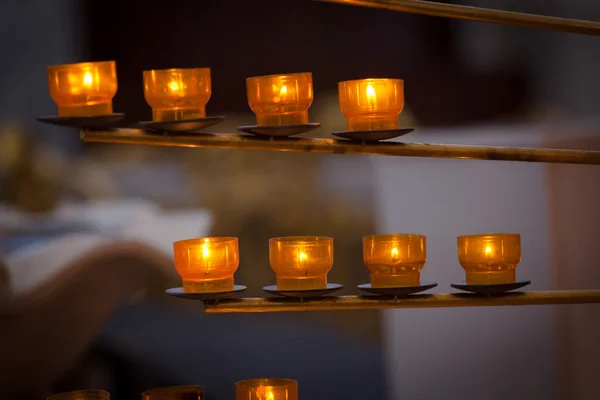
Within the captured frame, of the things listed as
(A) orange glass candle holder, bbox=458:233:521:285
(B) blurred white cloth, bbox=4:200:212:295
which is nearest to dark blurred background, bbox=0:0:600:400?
(B) blurred white cloth, bbox=4:200:212:295

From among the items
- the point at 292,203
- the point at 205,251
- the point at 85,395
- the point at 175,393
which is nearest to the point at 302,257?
the point at 205,251

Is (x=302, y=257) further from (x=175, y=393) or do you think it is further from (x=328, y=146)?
(x=175, y=393)

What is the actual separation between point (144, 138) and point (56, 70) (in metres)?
0.21

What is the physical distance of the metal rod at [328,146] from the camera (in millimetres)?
1900

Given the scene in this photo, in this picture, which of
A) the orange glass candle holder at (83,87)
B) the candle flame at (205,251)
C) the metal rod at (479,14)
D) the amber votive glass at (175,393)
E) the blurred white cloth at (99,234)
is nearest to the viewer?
the orange glass candle holder at (83,87)

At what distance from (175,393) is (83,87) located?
0.77 meters

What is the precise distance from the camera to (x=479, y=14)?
85.4 inches

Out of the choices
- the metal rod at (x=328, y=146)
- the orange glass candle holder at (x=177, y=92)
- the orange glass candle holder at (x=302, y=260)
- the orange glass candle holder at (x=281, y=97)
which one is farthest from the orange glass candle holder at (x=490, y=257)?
the orange glass candle holder at (x=177, y=92)

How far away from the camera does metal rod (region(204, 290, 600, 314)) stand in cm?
201

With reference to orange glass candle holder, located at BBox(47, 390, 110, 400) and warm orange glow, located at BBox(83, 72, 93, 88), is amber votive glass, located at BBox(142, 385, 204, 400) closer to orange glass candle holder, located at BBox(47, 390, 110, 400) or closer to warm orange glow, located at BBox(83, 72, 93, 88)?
orange glass candle holder, located at BBox(47, 390, 110, 400)

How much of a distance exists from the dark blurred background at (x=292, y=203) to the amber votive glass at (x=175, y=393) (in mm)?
478

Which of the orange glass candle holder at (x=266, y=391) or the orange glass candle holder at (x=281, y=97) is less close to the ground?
the orange glass candle holder at (x=281, y=97)

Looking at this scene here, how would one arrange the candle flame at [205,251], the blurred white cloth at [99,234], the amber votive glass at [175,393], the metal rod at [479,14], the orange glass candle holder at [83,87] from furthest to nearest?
1. the blurred white cloth at [99,234]
2. the amber votive glass at [175,393]
3. the metal rod at [479,14]
4. the candle flame at [205,251]
5. the orange glass candle holder at [83,87]

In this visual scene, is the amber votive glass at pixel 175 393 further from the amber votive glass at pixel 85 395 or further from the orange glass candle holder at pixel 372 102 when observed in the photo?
the orange glass candle holder at pixel 372 102
